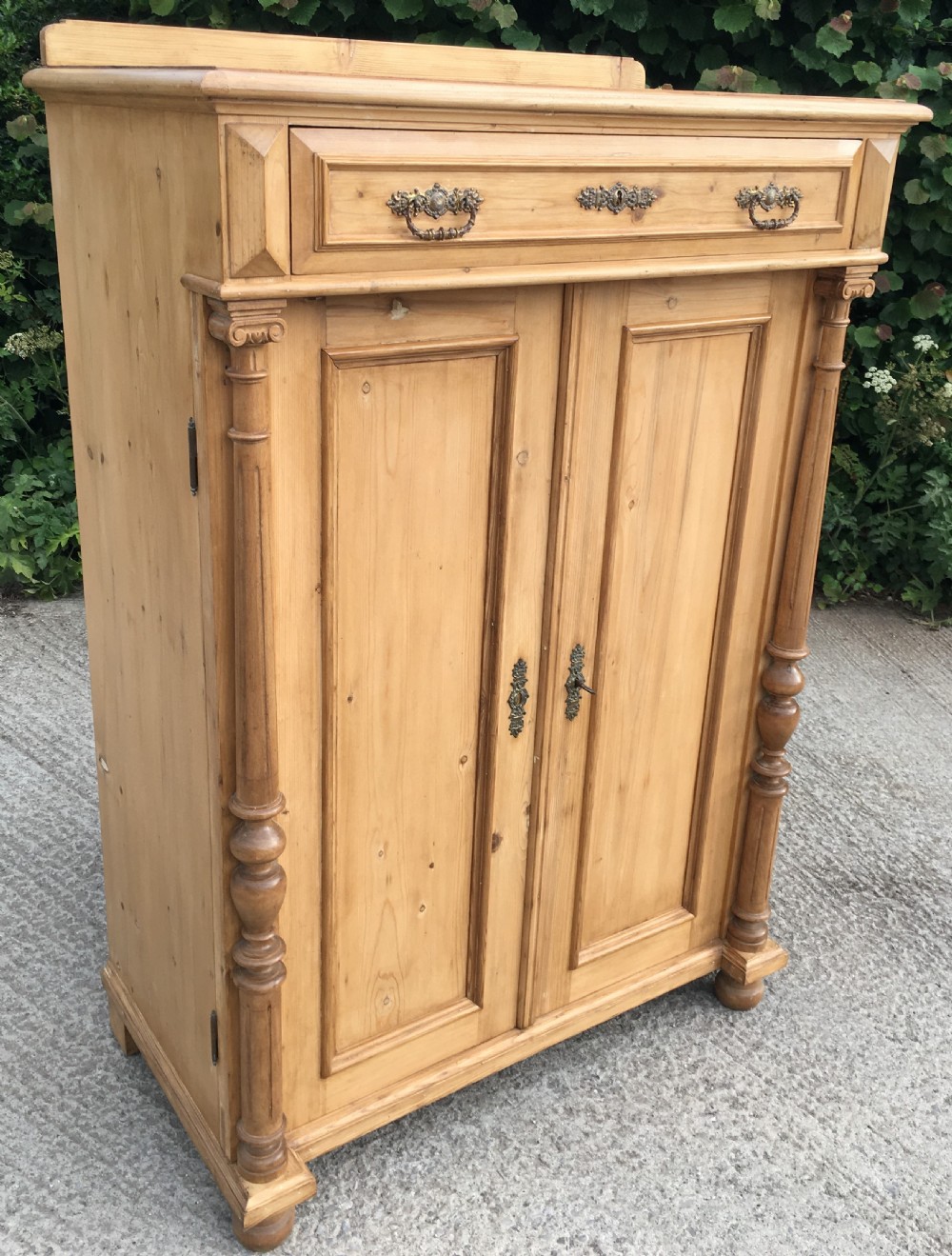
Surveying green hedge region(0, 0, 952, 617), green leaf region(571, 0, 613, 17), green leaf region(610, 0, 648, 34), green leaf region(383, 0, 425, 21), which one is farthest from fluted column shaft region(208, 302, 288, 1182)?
green leaf region(610, 0, 648, 34)

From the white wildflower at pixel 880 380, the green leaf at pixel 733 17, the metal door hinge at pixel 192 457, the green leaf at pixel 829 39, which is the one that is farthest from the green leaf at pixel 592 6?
the metal door hinge at pixel 192 457

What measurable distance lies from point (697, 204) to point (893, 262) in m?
2.99

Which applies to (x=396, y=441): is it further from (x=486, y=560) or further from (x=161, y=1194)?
(x=161, y=1194)

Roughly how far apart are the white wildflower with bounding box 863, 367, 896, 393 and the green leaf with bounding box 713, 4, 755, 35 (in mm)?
1240

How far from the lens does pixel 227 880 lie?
5.71 ft

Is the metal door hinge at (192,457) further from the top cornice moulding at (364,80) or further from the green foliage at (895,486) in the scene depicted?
the green foliage at (895,486)

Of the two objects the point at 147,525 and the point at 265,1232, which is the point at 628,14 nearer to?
the point at 147,525

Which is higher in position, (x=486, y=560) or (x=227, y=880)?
(x=486, y=560)

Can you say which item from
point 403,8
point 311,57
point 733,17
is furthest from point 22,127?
point 311,57

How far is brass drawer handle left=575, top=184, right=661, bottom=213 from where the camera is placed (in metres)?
1.63

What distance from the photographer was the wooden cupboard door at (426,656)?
64.4 inches

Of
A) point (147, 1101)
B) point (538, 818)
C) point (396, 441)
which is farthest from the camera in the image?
point (147, 1101)

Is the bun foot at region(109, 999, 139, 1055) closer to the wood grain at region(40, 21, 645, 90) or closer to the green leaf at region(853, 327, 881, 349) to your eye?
the wood grain at region(40, 21, 645, 90)

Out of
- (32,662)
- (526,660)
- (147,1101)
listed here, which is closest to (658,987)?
(526,660)
